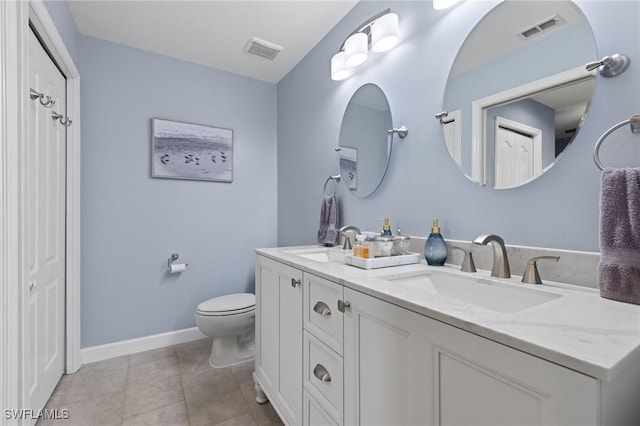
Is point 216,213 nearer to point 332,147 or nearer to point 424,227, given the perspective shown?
point 332,147

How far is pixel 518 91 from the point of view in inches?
41.2

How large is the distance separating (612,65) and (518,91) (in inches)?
9.8

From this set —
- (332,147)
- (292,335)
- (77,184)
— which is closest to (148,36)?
(77,184)

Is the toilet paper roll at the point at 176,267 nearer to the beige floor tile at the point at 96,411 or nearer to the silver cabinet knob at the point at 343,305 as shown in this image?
the beige floor tile at the point at 96,411

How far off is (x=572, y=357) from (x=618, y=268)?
0.46m

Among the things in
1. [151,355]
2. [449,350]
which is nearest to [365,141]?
[449,350]

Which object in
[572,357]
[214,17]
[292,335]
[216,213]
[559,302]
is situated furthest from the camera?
[216,213]

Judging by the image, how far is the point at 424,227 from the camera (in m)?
1.37

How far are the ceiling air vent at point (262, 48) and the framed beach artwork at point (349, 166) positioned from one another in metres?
1.07

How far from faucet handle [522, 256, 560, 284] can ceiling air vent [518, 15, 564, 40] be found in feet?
2.45

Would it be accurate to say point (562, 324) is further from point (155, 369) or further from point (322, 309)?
point (155, 369)

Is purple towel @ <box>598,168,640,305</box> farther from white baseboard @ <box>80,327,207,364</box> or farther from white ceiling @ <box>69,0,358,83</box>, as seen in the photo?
white baseboard @ <box>80,327,207,364</box>

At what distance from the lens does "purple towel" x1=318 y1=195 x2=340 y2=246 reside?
6.34 feet

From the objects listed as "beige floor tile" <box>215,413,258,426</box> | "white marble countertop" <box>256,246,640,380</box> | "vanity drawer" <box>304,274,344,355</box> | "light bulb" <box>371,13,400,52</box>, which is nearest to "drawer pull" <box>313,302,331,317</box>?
"vanity drawer" <box>304,274,344,355</box>
